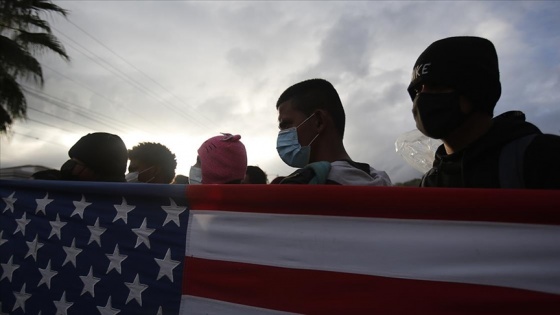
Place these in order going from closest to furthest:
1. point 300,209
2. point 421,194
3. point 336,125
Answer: point 421,194 < point 300,209 < point 336,125

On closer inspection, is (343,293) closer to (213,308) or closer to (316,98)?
(213,308)

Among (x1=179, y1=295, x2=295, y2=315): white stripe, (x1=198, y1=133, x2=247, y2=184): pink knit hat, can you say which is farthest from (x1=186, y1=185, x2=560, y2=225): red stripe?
(x1=198, y1=133, x2=247, y2=184): pink knit hat

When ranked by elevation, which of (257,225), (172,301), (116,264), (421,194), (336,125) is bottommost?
(172,301)

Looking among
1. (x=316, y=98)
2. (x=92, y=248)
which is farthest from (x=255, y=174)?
(x=92, y=248)

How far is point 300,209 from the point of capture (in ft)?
5.27

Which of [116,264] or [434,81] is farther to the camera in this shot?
[116,264]

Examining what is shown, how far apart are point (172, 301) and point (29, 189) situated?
1302 mm

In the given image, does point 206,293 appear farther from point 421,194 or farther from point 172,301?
point 421,194

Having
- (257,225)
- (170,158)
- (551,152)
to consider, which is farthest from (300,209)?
(170,158)

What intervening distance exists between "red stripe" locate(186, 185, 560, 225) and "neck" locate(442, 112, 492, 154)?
0.30 metres

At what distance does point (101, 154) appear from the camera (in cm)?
291

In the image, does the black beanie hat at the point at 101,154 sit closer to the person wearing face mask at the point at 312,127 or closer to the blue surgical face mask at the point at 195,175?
the blue surgical face mask at the point at 195,175

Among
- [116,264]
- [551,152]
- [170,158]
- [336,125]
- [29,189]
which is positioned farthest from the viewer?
[170,158]

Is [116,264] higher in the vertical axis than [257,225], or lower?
lower
